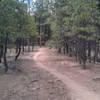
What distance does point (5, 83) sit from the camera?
7.30 meters

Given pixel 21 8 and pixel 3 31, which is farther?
pixel 21 8

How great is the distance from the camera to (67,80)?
8.02 meters

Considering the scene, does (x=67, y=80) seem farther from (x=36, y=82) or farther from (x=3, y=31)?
(x=3, y=31)

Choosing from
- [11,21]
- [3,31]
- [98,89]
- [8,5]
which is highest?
[8,5]

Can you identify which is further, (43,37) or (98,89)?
(43,37)

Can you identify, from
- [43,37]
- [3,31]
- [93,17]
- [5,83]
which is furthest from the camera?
[43,37]

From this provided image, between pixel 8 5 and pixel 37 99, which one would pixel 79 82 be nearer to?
pixel 37 99

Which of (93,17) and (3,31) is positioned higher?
(93,17)

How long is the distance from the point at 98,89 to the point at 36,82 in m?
3.01

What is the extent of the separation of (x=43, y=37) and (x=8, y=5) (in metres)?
32.2

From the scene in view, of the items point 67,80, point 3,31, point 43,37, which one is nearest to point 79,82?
point 67,80

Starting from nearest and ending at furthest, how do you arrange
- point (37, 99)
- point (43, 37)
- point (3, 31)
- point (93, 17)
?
point (37, 99), point (3, 31), point (93, 17), point (43, 37)

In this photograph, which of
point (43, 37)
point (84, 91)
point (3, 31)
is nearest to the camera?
point (84, 91)

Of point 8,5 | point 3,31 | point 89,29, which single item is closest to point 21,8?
point 8,5
